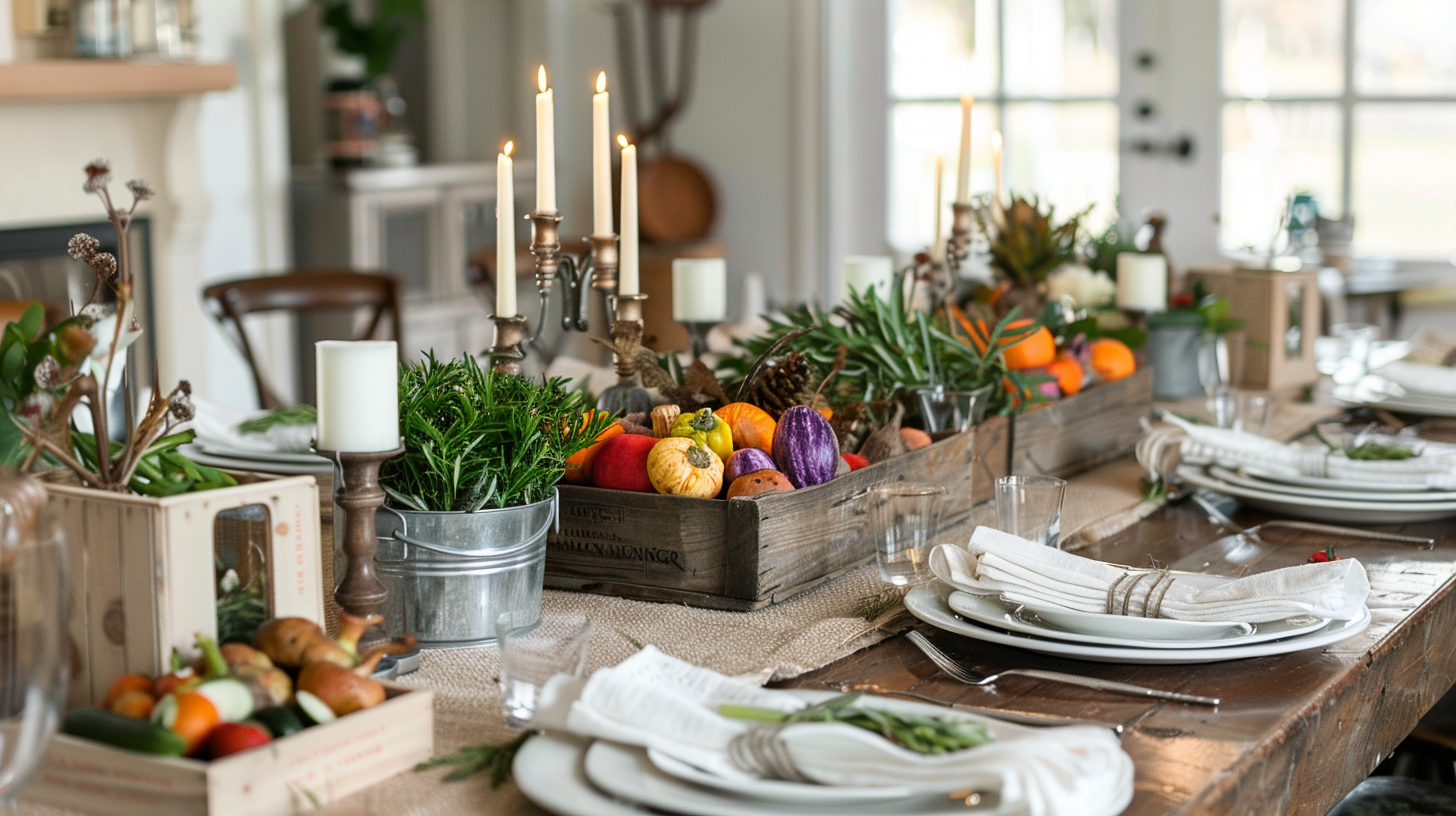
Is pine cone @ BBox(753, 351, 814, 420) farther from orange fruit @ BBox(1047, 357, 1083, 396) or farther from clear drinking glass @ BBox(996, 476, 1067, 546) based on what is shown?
orange fruit @ BBox(1047, 357, 1083, 396)

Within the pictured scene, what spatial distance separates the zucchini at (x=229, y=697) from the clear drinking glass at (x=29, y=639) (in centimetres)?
12

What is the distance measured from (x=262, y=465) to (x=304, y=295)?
3.87 ft

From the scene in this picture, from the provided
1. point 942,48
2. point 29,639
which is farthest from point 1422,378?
point 942,48

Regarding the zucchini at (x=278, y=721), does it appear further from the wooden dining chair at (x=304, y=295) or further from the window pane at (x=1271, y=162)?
the window pane at (x=1271, y=162)

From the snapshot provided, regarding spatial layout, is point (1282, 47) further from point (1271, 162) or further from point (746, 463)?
point (746, 463)

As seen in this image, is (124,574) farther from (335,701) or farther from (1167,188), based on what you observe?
(1167,188)

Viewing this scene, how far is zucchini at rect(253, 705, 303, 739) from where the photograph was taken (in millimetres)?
731

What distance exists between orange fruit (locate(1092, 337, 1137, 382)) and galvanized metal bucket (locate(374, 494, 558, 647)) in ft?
2.97

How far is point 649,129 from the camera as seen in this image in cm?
441

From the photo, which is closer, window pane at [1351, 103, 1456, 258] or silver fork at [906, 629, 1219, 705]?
silver fork at [906, 629, 1219, 705]

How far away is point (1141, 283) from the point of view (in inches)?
75.4

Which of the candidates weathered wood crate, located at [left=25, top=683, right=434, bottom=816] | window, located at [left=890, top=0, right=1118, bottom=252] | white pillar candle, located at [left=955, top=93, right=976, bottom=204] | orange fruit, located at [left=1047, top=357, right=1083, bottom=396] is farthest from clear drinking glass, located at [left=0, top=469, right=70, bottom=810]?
window, located at [left=890, top=0, right=1118, bottom=252]

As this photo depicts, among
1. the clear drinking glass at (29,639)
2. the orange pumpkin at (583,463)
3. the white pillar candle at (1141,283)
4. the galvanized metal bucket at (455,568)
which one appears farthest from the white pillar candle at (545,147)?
the white pillar candle at (1141,283)

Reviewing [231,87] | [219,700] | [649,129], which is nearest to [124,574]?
[219,700]
